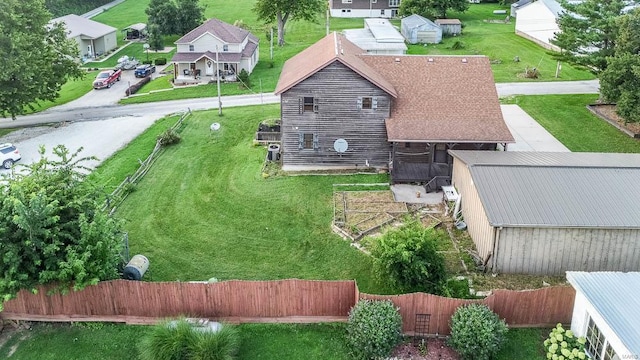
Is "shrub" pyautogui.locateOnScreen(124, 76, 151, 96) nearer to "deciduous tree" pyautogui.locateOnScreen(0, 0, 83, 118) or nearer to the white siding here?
"deciduous tree" pyautogui.locateOnScreen(0, 0, 83, 118)

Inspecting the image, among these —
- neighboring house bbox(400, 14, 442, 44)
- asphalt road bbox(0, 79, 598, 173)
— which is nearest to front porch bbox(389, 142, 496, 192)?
asphalt road bbox(0, 79, 598, 173)

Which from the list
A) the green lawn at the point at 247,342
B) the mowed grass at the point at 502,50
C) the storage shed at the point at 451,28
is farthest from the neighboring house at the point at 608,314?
the storage shed at the point at 451,28

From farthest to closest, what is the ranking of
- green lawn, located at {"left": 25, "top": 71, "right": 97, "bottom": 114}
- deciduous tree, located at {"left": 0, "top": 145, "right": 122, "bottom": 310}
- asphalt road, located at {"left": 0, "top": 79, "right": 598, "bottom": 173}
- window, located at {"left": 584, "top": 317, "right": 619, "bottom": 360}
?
green lawn, located at {"left": 25, "top": 71, "right": 97, "bottom": 114}, asphalt road, located at {"left": 0, "top": 79, "right": 598, "bottom": 173}, deciduous tree, located at {"left": 0, "top": 145, "right": 122, "bottom": 310}, window, located at {"left": 584, "top": 317, "right": 619, "bottom": 360}

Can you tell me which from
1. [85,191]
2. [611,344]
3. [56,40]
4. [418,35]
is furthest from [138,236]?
[418,35]

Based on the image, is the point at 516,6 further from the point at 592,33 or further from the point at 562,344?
the point at 562,344

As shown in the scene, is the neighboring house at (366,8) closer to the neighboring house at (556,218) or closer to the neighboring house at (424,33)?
the neighboring house at (424,33)

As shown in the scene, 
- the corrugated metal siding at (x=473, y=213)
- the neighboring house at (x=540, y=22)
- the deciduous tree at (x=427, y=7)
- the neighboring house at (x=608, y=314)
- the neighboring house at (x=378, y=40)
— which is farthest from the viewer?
the deciduous tree at (x=427, y=7)
